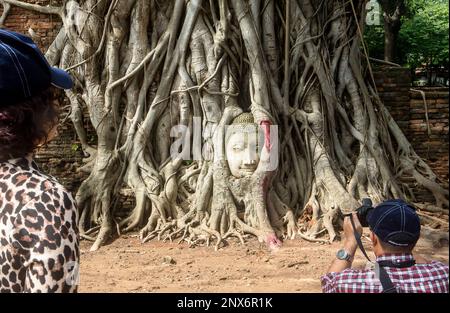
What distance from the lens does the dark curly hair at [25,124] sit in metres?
1.16

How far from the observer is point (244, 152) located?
4305 mm

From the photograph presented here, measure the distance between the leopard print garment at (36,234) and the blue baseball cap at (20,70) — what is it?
17cm

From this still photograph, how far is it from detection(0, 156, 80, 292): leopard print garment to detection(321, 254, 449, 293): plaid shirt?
734mm

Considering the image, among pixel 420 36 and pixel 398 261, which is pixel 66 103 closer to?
pixel 420 36

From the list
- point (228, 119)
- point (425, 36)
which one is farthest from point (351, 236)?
point (228, 119)

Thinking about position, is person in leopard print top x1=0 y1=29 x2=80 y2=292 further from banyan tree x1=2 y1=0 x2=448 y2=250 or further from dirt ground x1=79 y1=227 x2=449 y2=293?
banyan tree x1=2 y1=0 x2=448 y2=250

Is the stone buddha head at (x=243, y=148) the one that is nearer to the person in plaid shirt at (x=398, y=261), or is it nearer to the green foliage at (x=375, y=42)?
the green foliage at (x=375, y=42)

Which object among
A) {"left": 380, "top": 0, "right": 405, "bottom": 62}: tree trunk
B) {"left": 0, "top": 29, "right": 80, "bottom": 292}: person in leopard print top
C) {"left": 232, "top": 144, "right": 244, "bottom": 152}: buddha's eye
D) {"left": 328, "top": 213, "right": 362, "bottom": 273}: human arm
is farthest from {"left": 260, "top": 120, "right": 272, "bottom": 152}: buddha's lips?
{"left": 0, "top": 29, "right": 80, "bottom": 292}: person in leopard print top

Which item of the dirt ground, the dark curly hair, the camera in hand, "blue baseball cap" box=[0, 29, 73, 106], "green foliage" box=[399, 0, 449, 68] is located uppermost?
"green foliage" box=[399, 0, 449, 68]

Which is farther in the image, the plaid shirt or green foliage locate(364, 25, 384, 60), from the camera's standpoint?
green foliage locate(364, 25, 384, 60)

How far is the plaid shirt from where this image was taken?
1.42 meters

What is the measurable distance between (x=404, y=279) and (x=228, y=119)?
10.1 feet

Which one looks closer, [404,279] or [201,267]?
[404,279]

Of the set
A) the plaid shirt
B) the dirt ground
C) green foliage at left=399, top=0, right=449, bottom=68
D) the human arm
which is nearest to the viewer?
the plaid shirt
